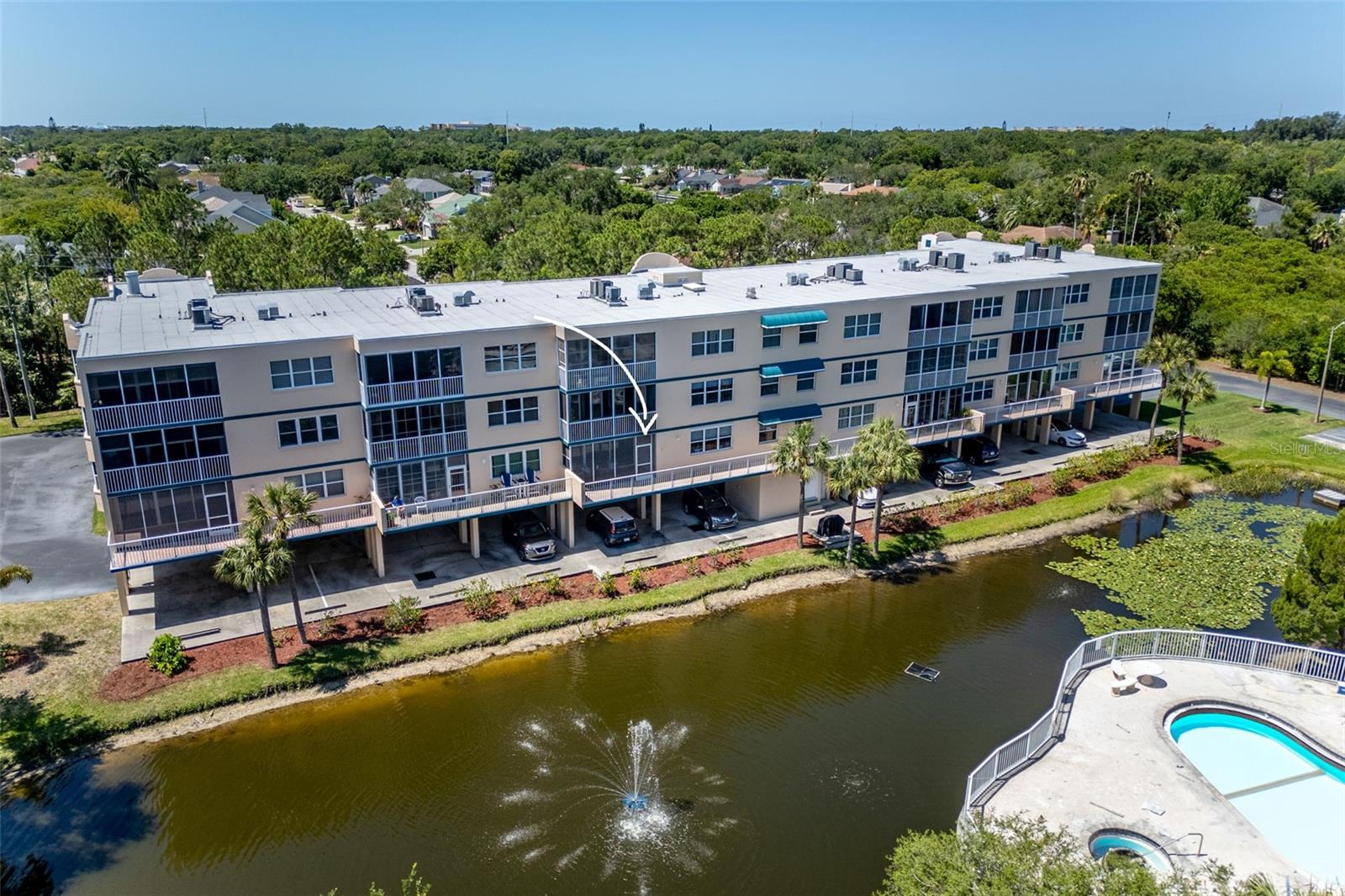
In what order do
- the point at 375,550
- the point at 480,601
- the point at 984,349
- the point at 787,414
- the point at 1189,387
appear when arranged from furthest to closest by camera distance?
the point at 984,349 < the point at 1189,387 < the point at 787,414 < the point at 375,550 < the point at 480,601

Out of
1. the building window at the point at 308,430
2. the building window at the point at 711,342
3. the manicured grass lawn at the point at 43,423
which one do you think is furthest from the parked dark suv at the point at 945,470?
the manicured grass lawn at the point at 43,423

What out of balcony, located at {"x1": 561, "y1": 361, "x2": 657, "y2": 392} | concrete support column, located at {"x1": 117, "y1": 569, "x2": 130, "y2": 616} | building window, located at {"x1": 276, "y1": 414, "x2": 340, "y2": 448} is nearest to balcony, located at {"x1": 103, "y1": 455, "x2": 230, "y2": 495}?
building window, located at {"x1": 276, "y1": 414, "x2": 340, "y2": 448}

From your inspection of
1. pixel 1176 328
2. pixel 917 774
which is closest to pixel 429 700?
pixel 917 774

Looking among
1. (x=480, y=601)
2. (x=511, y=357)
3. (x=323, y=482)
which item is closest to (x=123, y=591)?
(x=323, y=482)

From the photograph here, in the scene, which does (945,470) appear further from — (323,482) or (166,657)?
(166,657)

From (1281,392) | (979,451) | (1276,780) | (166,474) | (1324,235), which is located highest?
(1324,235)

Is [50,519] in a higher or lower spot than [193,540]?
lower

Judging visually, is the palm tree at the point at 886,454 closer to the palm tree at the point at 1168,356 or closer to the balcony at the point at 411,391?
the balcony at the point at 411,391
